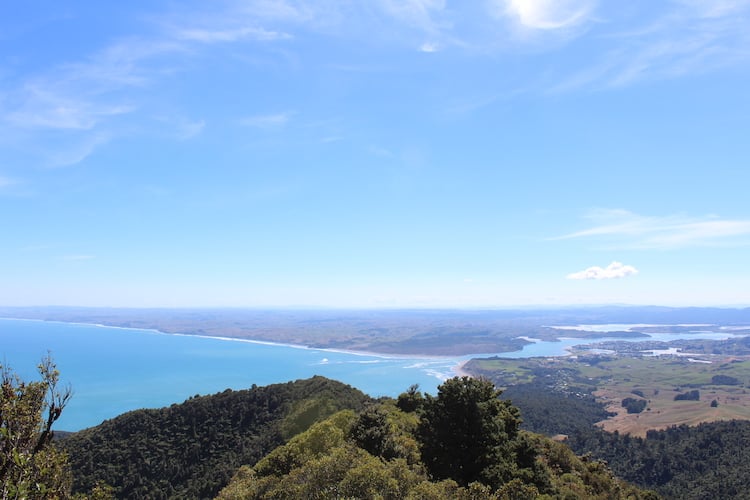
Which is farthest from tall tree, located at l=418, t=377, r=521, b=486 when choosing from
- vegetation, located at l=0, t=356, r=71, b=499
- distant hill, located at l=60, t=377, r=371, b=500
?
distant hill, located at l=60, t=377, r=371, b=500

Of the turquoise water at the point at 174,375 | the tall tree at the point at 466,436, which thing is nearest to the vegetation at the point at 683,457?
the tall tree at the point at 466,436

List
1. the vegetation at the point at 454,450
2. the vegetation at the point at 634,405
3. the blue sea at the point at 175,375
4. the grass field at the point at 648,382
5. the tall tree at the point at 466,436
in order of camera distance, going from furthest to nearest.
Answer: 1. the blue sea at the point at 175,375
2. the vegetation at the point at 634,405
3. the grass field at the point at 648,382
4. the tall tree at the point at 466,436
5. the vegetation at the point at 454,450

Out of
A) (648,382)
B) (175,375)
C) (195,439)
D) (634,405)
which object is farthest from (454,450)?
(648,382)

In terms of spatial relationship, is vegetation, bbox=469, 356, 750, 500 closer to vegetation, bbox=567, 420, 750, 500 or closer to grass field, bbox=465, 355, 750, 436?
vegetation, bbox=567, 420, 750, 500

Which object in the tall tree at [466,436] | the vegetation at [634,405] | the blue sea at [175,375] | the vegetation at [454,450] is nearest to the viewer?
the vegetation at [454,450]

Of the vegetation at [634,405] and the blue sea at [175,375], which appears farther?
the blue sea at [175,375]

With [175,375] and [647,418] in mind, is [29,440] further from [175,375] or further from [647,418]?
[175,375]

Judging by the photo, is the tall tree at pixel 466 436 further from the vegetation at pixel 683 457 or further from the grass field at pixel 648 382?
the grass field at pixel 648 382

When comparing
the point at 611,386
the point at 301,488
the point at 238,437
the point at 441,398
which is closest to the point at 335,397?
the point at 238,437
